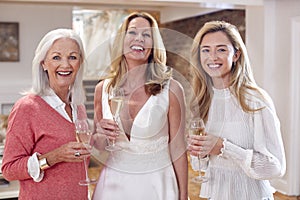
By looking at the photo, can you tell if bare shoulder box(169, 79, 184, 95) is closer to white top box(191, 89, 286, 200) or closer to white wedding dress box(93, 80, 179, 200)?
white wedding dress box(93, 80, 179, 200)

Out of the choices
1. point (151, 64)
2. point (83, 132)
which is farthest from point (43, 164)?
point (151, 64)

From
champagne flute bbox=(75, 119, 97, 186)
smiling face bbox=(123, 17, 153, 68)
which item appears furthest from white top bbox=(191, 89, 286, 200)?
champagne flute bbox=(75, 119, 97, 186)

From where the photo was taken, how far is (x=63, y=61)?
142cm

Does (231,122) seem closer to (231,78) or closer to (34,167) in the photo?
(231,78)

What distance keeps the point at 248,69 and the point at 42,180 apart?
0.85 meters

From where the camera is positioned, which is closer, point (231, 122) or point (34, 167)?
point (34, 167)

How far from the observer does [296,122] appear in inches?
164

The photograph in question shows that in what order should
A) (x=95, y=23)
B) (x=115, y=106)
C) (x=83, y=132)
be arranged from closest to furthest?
(x=83, y=132) < (x=115, y=106) < (x=95, y=23)

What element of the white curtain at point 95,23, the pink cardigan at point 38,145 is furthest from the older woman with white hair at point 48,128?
the white curtain at point 95,23

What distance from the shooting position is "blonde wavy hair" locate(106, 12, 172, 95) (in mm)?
1431

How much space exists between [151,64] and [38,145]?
50 centimetres

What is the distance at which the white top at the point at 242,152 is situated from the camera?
4.66 feet

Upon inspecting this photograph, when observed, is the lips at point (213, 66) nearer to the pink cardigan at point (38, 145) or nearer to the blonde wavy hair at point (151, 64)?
the blonde wavy hair at point (151, 64)

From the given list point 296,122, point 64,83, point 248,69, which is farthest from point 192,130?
point 296,122
